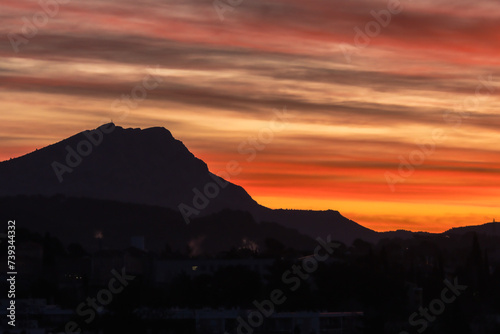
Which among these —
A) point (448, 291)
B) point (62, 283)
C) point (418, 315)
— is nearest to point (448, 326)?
point (418, 315)

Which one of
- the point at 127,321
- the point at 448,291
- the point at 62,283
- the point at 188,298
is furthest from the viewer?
the point at 62,283

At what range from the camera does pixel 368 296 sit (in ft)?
476

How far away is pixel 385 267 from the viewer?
554ft

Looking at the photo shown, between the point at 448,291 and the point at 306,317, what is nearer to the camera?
the point at 306,317

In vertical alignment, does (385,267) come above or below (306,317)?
above

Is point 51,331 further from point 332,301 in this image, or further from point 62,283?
point 62,283

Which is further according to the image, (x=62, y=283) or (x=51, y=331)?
(x=62, y=283)

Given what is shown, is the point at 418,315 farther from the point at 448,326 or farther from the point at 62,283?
the point at 62,283

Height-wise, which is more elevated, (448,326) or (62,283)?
(62,283)

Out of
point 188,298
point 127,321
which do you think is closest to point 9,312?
point 127,321

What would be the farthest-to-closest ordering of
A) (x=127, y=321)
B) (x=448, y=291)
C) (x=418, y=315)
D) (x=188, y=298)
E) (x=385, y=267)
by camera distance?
(x=385, y=267) → (x=448, y=291) → (x=188, y=298) → (x=418, y=315) → (x=127, y=321)

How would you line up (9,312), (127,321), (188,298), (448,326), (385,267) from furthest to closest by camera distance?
(385,267)
(188,298)
(448,326)
(9,312)
(127,321)

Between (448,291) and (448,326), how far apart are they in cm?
3209

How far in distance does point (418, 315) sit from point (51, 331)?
4633 cm
